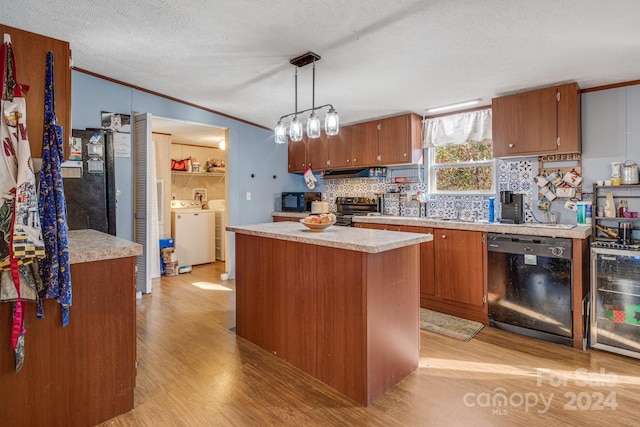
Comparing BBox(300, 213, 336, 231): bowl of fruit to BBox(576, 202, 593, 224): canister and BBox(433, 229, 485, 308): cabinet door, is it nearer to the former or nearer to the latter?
BBox(433, 229, 485, 308): cabinet door

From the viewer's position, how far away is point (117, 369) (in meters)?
1.84

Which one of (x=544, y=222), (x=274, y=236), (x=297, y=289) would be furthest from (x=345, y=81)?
(x=544, y=222)

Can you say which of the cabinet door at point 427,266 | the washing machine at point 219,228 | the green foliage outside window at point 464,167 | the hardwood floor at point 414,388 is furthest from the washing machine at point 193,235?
the green foliage outside window at point 464,167

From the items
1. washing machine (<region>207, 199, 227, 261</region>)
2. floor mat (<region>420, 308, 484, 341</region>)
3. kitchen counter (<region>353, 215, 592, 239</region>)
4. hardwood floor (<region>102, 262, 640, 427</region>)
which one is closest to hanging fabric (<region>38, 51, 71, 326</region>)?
hardwood floor (<region>102, 262, 640, 427</region>)

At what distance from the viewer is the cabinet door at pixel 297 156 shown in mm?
5473

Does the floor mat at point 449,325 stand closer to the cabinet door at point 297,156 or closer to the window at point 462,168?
the window at point 462,168

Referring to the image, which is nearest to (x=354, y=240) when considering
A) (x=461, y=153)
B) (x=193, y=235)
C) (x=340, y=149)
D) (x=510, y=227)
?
(x=510, y=227)

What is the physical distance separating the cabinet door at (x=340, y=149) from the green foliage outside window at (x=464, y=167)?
1.22 metres

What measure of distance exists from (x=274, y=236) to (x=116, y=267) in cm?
99

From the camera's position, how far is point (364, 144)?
4668 millimetres

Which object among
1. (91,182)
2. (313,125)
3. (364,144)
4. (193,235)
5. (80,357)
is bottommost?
(80,357)

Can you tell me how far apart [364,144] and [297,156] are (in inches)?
52.7

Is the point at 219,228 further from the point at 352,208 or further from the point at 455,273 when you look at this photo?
the point at 455,273

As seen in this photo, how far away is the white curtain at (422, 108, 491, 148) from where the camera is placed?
3795 millimetres
